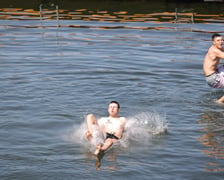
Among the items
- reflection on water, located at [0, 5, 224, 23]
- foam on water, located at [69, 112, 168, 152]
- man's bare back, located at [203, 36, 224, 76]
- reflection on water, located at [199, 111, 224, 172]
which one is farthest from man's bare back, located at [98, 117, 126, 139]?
reflection on water, located at [0, 5, 224, 23]

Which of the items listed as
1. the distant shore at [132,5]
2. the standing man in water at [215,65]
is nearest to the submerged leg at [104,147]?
the standing man in water at [215,65]

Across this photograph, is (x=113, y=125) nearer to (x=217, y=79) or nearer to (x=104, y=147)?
(x=104, y=147)

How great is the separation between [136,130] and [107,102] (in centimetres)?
236

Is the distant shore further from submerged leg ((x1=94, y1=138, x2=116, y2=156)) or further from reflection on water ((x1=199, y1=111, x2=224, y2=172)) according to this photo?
submerged leg ((x1=94, y1=138, x2=116, y2=156))

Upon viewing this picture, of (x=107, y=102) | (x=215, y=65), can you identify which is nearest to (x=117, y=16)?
(x=215, y=65)

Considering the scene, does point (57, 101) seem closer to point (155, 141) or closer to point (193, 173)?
point (155, 141)

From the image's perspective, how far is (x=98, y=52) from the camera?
21016 mm

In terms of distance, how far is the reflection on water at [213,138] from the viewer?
988cm

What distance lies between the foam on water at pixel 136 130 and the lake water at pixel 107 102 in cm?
Result: 2

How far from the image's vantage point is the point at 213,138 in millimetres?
11305

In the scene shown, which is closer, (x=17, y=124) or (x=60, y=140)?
(x=60, y=140)

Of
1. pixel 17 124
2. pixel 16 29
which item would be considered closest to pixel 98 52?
pixel 16 29

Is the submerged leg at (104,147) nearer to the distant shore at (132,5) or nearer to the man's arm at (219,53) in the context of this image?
the man's arm at (219,53)

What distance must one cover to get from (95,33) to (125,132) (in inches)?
566
